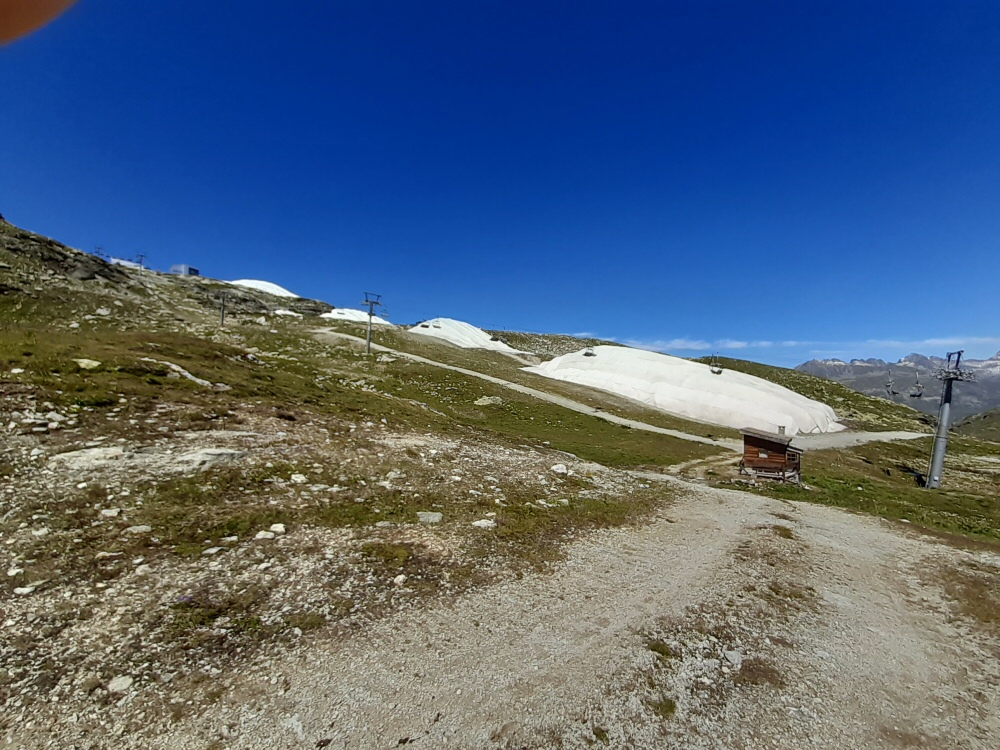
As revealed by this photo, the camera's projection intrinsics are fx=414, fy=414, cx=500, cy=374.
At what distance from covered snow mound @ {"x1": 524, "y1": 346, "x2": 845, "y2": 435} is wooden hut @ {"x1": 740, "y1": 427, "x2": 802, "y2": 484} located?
2984 cm

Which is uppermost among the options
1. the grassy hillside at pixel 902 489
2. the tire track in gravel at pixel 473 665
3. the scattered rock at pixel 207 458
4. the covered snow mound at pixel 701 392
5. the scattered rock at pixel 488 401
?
the covered snow mound at pixel 701 392

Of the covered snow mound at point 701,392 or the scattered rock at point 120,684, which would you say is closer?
the scattered rock at point 120,684

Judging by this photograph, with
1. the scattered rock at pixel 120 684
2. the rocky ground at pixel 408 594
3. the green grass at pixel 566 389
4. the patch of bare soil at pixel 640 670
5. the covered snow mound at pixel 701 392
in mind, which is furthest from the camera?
the covered snow mound at pixel 701 392

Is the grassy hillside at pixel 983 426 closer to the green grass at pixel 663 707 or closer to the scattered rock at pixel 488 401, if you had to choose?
the scattered rock at pixel 488 401

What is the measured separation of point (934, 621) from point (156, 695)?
16986 millimetres

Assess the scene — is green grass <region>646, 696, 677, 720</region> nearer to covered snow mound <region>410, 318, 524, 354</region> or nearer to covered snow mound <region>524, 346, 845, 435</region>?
covered snow mound <region>524, 346, 845, 435</region>

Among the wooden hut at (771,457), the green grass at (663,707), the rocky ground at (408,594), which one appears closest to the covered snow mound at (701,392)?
the wooden hut at (771,457)

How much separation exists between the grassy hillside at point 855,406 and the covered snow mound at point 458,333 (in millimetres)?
66047

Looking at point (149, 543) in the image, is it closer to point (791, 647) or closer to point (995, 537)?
point (791, 647)

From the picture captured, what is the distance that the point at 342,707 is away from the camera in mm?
6332

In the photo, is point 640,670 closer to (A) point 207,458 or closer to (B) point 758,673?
(B) point 758,673

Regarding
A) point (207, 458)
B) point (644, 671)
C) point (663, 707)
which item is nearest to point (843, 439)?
point (644, 671)

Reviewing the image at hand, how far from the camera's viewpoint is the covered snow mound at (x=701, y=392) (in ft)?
186

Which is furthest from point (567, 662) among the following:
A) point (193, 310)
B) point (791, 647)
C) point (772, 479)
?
point (193, 310)
